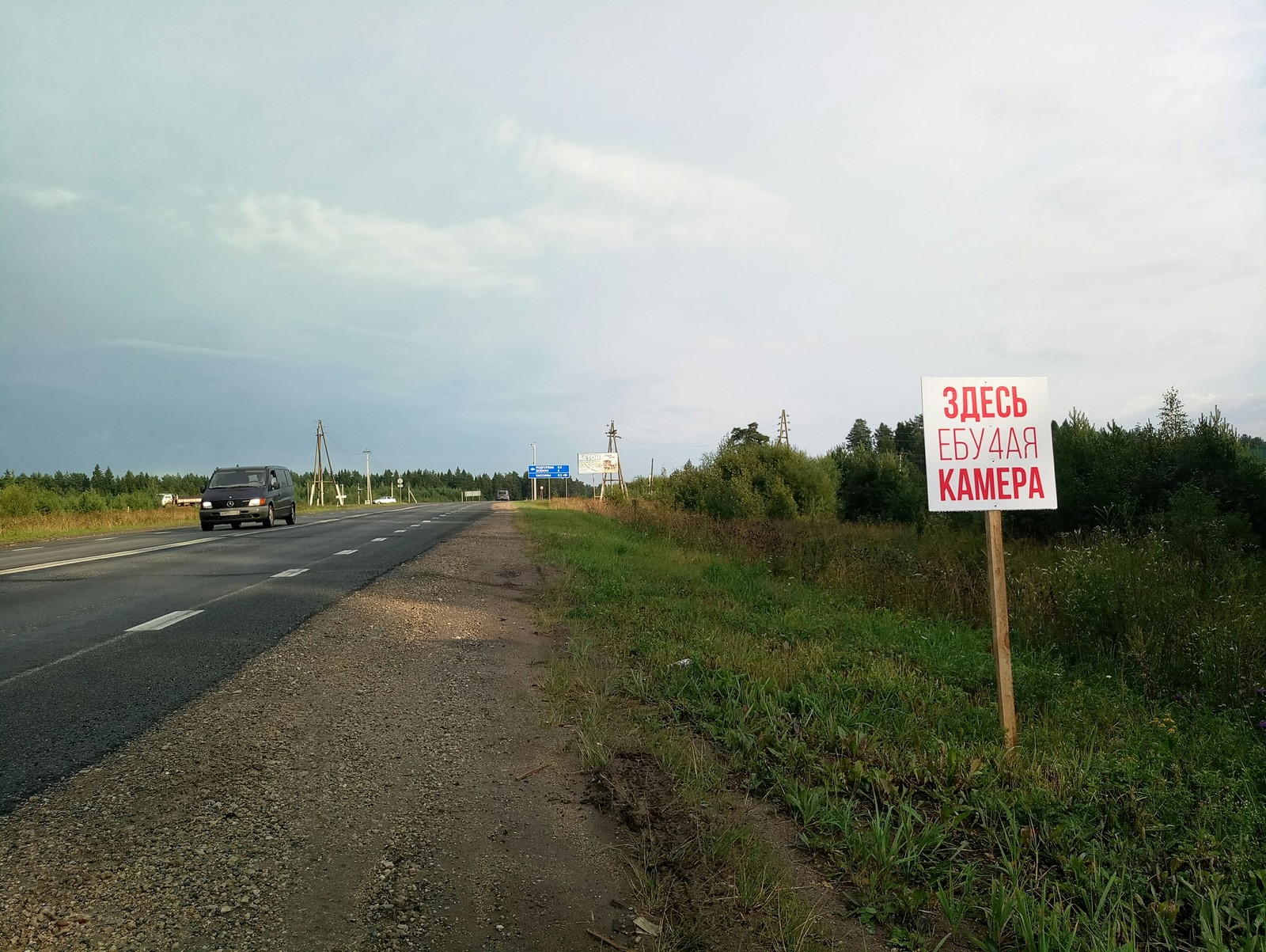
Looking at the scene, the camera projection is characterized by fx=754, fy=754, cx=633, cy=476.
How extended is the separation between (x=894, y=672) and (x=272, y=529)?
24430 mm

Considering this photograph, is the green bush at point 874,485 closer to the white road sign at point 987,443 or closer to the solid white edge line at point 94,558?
the solid white edge line at point 94,558

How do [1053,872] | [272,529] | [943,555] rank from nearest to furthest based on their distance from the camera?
[1053,872], [943,555], [272,529]

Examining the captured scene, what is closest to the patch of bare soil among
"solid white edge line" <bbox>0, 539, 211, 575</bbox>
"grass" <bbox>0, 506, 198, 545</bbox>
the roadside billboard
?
"solid white edge line" <bbox>0, 539, 211, 575</bbox>

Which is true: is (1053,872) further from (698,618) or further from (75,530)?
(75,530)

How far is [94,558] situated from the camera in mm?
15156

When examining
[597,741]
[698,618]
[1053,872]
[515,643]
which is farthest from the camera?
[698,618]

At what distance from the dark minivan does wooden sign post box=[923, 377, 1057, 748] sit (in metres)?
26.3

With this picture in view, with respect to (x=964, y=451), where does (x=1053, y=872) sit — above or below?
below

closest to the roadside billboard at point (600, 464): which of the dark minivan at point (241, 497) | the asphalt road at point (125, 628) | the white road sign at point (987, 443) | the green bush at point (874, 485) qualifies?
the green bush at point (874, 485)

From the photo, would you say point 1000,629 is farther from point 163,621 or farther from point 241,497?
point 241,497

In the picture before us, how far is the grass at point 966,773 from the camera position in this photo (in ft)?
9.56

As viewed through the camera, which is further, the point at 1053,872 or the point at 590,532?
the point at 590,532

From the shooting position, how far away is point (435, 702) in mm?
5438

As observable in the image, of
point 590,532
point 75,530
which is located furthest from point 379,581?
point 75,530
